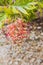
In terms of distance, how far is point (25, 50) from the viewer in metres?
2.72

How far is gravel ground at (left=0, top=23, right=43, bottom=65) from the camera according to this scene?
8.35 ft

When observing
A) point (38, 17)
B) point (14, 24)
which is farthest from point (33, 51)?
point (38, 17)

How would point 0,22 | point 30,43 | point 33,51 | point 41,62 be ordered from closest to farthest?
point 0,22 < point 41,62 < point 33,51 < point 30,43

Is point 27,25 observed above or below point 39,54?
above

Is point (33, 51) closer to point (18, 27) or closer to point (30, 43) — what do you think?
point (30, 43)

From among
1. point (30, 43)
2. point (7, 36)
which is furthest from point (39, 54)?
point (7, 36)

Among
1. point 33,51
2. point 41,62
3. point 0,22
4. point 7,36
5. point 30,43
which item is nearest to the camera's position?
point 0,22

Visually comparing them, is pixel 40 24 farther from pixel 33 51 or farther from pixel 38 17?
pixel 33 51

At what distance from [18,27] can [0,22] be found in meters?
1.84

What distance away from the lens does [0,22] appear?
0.93 metres

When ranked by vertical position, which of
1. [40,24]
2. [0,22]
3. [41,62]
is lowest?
[41,62]

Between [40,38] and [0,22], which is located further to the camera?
[40,38]

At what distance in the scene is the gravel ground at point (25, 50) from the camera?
254 centimetres

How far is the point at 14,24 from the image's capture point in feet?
9.42
